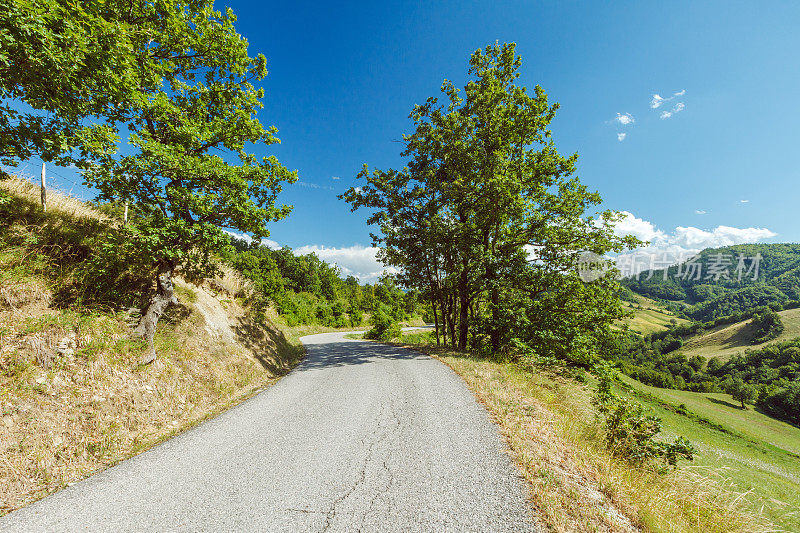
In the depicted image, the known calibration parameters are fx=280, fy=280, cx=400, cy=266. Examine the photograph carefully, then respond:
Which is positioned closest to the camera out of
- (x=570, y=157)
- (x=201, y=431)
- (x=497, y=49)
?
(x=201, y=431)

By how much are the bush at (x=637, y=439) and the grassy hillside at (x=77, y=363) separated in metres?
8.01

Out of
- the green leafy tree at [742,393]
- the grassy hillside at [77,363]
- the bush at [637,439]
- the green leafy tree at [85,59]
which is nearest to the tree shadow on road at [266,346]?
the grassy hillside at [77,363]

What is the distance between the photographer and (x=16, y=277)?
5301mm

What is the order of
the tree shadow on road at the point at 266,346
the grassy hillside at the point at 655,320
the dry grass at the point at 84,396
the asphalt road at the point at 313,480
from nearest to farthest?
the asphalt road at the point at 313,480 < the dry grass at the point at 84,396 < the tree shadow on road at the point at 266,346 < the grassy hillside at the point at 655,320

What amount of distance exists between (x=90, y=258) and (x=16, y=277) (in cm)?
150

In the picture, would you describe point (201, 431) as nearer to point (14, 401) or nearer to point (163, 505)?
point (163, 505)

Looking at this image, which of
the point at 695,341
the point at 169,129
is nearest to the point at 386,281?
the point at 169,129

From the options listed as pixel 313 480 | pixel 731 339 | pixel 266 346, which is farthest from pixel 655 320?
pixel 313 480

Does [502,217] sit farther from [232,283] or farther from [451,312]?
[232,283]

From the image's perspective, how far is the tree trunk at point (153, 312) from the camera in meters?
6.31

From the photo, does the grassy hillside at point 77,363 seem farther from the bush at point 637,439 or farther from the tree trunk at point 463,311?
the tree trunk at point 463,311

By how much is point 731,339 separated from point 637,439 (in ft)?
523

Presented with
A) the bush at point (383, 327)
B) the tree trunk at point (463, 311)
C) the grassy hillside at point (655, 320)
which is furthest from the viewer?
the grassy hillside at point (655, 320)

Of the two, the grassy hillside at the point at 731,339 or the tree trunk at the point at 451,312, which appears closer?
the tree trunk at the point at 451,312
